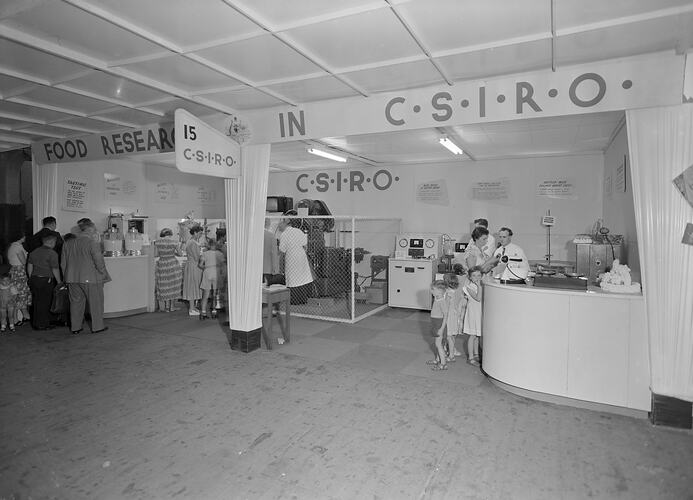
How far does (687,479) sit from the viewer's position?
9.12 ft

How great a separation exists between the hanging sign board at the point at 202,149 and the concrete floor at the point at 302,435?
7.21 ft

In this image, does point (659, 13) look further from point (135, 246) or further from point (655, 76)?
point (135, 246)

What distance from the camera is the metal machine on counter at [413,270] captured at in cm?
811

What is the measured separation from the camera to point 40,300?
6.59 metres

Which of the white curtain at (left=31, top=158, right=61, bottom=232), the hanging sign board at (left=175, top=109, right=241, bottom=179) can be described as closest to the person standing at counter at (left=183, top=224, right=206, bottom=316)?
the white curtain at (left=31, top=158, right=61, bottom=232)

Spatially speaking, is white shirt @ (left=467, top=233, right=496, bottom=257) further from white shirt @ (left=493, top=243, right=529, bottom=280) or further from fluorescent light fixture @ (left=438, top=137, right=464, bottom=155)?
fluorescent light fixture @ (left=438, top=137, right=464, bottom=155)

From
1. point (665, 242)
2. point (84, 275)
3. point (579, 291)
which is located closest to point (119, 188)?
point (84, 275)

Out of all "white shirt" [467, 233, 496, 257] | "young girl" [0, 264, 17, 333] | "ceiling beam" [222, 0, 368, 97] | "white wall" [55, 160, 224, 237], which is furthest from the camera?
"white wall" [55, 160, 224, 237]

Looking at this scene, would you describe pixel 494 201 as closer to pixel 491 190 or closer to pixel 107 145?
pixel 491 190


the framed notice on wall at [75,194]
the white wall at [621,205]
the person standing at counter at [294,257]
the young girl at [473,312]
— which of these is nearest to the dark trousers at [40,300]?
the framed notice on wall at [75,194]

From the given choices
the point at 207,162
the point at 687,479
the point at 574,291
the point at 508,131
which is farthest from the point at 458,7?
the point at 508,131

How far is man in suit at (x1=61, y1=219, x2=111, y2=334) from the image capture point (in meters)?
6.28

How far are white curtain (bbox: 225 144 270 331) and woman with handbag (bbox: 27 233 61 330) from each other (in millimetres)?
3134

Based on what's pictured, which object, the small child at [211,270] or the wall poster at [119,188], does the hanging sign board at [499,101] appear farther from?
the wall poster at [119,188]
